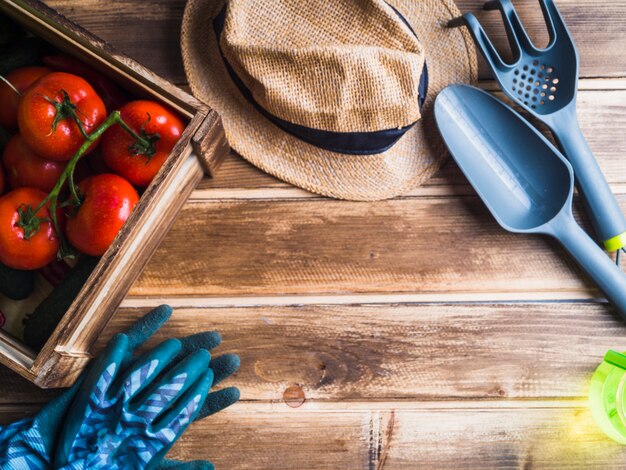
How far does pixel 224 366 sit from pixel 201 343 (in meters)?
0.04

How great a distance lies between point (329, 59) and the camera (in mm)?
675

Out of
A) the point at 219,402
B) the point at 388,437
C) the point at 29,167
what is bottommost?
the point at 388,437

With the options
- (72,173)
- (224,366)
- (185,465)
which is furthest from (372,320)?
(72,173)

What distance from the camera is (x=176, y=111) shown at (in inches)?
26.1

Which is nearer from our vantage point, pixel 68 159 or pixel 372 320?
pixel 68 159

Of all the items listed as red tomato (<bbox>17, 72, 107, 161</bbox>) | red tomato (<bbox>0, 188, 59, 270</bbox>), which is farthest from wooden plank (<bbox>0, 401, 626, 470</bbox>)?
red tomato (<bbox>17, 72, 107, 161</bbox>)

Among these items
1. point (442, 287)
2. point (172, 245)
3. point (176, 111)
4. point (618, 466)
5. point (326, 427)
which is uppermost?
point (176, 111)

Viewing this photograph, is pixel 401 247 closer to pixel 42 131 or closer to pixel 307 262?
pixel 307 262

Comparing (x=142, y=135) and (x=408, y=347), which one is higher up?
(x=142, y=135)

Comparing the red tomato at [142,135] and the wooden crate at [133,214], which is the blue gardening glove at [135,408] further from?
the red tomato at [142,135]

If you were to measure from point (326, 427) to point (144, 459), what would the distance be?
0.79ft

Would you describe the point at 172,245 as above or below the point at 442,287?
above

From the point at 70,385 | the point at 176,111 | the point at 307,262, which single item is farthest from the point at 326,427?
the point at 176,111

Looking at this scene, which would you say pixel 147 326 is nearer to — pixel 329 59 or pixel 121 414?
pixel 121 414
